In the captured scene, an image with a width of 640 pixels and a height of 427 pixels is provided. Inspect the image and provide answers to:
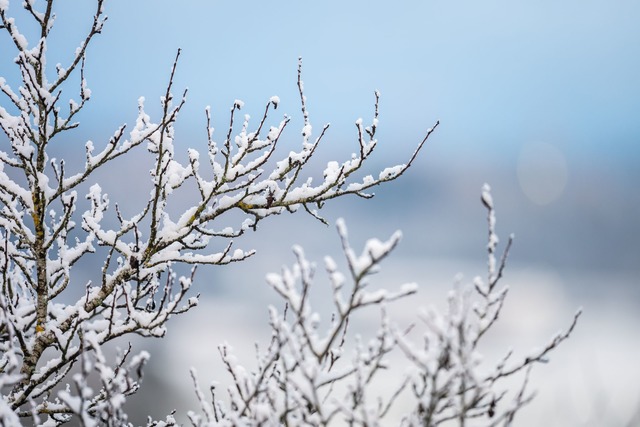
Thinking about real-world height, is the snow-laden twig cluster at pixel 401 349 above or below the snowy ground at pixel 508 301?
below

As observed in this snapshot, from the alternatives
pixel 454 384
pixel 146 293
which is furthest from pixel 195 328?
pixel 454 384

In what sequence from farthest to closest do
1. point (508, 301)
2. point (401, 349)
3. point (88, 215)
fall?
point (508, 301)
point (88, 215)
point (401, 349)

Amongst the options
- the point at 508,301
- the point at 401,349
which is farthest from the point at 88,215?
the point at 508,301

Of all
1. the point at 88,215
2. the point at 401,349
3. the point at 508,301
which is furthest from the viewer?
the point at 508,301

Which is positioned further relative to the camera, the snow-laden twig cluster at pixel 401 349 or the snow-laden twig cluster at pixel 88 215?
the snow-laden twig cluster at pixel 88 215

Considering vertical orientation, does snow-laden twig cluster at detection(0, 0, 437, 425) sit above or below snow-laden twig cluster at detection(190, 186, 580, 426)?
above

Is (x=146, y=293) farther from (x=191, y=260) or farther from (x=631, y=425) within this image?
(x=631, y=425)

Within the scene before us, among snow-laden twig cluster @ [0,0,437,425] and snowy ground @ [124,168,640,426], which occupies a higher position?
snowy ground @ [124,168,640,426]

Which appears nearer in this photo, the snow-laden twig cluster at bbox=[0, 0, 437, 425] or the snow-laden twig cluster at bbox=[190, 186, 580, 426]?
the snow-laden twig cluster at bbox=[190, 186, 580, 426]

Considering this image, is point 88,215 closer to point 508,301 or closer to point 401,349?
point 401,349

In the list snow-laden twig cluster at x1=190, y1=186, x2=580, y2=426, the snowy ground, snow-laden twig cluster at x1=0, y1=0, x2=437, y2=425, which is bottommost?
snow-laden twig cluster at x1=190, y1=186, x2=580, y2=426

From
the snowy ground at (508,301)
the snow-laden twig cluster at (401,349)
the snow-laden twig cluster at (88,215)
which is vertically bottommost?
the snow-laden twig cluster at (401,349)

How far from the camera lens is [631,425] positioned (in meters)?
2.53

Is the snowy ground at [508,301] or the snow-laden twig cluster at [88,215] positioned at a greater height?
the snowy ground at [508,301]
